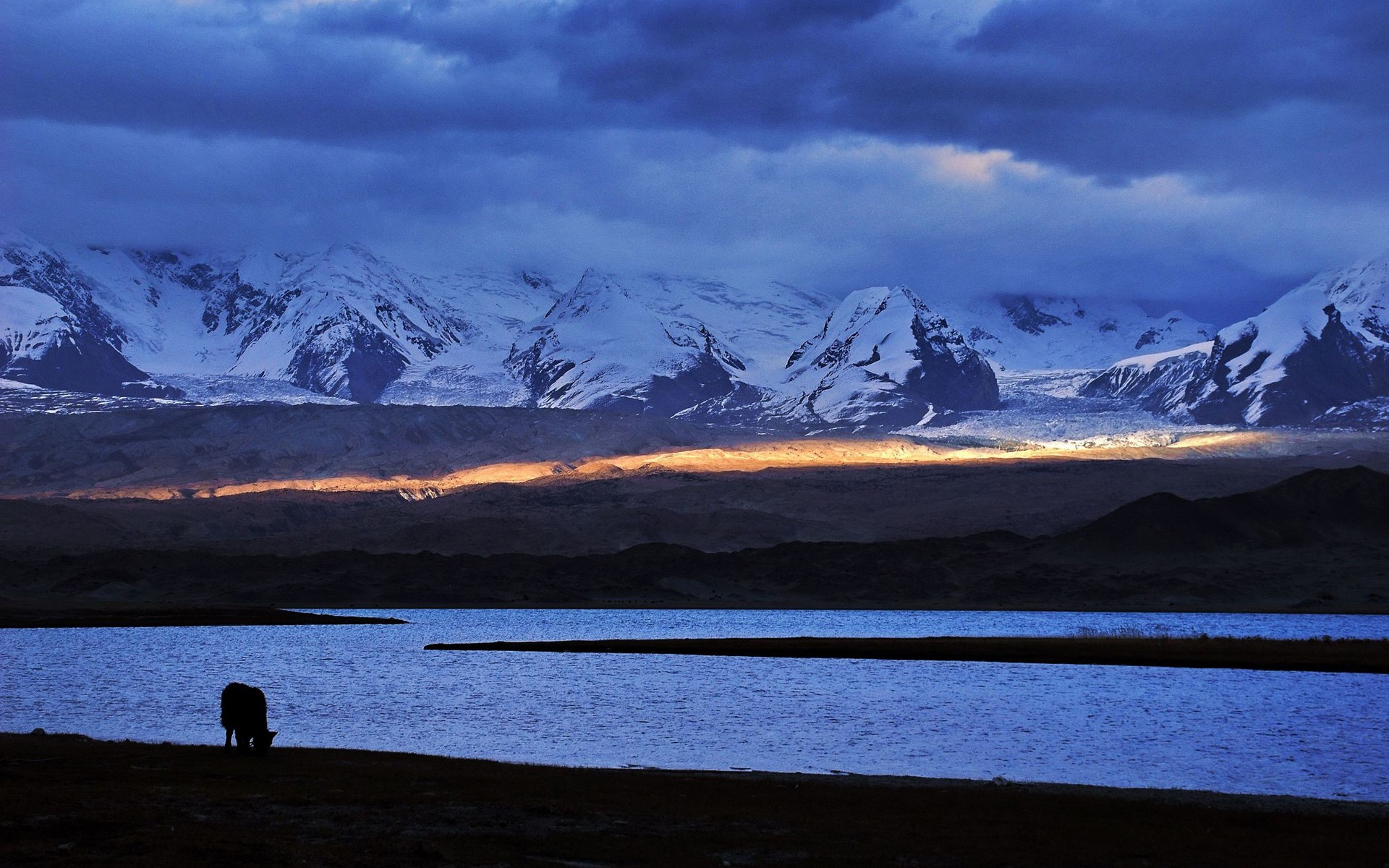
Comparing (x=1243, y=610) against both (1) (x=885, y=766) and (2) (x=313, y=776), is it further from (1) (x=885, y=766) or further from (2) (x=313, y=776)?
(2) (x=313, y=776)

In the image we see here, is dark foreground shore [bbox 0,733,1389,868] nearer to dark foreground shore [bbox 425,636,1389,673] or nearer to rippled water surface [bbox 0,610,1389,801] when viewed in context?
rippled water surface [bbox 0,610,1389,801]

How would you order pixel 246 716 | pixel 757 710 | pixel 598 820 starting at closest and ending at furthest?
pixel 598 820, pixel 246 716, pixel 757 710

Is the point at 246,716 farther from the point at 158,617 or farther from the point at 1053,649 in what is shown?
the point at 158,617

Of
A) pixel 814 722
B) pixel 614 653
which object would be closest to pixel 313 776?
pixel 814 722

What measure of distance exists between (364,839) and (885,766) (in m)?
23.4

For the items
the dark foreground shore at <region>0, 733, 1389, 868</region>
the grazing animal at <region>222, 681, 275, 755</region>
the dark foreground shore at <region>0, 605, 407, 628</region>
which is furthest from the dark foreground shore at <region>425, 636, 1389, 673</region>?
the grazing animal at <region>222, 681, 275, 755</region>

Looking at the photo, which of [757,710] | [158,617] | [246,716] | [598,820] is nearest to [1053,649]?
[757,710]

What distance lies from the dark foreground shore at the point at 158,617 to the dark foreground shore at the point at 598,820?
112799 millimetres

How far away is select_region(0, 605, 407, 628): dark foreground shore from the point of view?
15350cm

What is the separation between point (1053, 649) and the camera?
10694cm

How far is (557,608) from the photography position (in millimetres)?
193125

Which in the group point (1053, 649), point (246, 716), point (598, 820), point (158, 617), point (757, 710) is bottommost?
point (1053, 649)

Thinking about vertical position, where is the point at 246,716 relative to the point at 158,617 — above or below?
above

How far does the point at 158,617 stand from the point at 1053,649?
306ft
